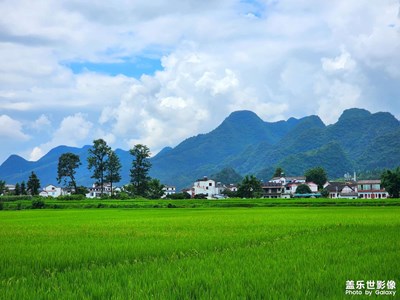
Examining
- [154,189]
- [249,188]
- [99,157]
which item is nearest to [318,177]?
[249,188]

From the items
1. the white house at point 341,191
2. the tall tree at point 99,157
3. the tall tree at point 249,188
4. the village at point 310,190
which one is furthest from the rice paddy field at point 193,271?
the white house at point 341,191

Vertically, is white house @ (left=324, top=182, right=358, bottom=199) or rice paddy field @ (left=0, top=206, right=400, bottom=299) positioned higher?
rice paddy field @ (left=0, top=206, right=400, bottom=299)

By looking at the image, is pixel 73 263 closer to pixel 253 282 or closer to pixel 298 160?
pixel 253 282

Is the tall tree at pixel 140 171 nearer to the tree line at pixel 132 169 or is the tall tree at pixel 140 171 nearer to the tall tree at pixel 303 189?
the tree line at pixel 132 169

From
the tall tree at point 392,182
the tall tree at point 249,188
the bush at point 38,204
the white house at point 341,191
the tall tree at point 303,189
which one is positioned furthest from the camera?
the tall tree at point 303,189

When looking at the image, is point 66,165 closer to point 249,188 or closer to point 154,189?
point 154,189

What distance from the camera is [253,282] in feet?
17.4

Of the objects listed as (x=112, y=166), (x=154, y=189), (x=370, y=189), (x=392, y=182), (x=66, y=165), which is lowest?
(x=370, y=189)

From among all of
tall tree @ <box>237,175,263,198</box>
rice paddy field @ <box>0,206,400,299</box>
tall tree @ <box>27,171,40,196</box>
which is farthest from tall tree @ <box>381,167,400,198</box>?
tall tree @ <box>27,171,40,196</box>

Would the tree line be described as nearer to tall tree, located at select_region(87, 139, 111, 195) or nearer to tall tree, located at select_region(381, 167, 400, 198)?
tall tree, located at select_region(87, 139, 111, 195)

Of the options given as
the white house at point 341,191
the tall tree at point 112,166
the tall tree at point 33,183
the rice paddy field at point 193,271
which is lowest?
the white house at point 341,191

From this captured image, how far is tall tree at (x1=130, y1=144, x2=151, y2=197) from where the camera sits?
86.9 metres

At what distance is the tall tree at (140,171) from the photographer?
8688 cm

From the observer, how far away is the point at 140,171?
86.9m
